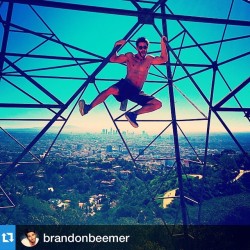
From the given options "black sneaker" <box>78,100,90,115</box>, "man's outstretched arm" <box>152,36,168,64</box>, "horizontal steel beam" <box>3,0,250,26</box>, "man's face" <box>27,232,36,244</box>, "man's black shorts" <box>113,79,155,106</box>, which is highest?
"horizontal steel beam" <box>3,0,250,26</box>

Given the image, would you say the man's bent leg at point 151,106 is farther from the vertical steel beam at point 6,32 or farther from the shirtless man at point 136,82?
the vertical steel beam at point 6,32

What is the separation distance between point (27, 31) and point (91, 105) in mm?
3059

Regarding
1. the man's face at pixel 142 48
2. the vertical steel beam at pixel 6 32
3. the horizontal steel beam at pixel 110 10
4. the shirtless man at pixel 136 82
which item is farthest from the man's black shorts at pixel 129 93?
the vertical steel beam at pixel 6 32

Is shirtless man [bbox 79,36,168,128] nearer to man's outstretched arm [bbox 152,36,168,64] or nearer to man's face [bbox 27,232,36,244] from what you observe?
man's outstretched arm [bbox 152,36,168,64]

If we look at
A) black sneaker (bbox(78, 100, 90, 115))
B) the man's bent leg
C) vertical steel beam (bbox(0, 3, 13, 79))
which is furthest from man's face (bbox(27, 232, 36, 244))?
vertical steel beam (bbox(0, 3, 13, 79))

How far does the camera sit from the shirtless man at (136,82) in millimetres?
4680

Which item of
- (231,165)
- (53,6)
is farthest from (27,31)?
(231,165)

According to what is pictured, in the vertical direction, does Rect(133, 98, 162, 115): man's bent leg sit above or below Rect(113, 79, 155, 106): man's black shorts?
below

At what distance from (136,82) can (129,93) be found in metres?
0.26

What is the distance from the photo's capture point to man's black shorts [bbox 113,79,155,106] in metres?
4.93

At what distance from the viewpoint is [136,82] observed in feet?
16.5

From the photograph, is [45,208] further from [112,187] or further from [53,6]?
[53,6]

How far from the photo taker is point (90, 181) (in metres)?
45.7

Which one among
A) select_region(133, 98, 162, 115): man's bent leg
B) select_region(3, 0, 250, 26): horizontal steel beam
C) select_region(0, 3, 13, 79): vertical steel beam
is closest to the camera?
select_region(3, 0, 250, 26): horizontal steel beam
